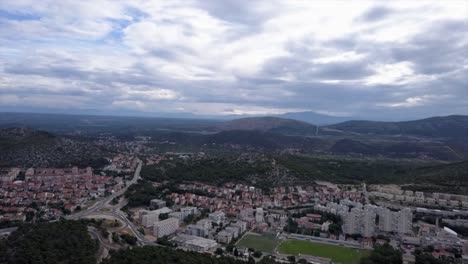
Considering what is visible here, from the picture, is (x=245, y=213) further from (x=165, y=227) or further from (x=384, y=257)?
(x=384, y=257)

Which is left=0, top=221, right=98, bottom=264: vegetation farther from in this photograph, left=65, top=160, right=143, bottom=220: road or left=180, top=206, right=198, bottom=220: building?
left=180, top=206, right=198, bottom=220: building

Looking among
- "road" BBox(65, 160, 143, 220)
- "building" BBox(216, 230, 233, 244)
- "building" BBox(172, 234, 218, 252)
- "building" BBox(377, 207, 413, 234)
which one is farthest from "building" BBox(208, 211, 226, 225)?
"building" BBox(377, 207, 413, 234)

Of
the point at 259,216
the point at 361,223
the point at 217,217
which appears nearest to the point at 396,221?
the point at 361,223

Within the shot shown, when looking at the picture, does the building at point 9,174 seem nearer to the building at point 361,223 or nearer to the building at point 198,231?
the building at point 198,231

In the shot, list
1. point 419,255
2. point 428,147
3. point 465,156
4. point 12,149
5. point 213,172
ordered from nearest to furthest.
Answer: point 419,255 < point 213,172 < point 12,149 < point 465,156 < point 428,147

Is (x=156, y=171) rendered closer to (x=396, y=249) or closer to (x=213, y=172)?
(x=213, y=172)

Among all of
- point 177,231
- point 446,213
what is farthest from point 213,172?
point 446,213
